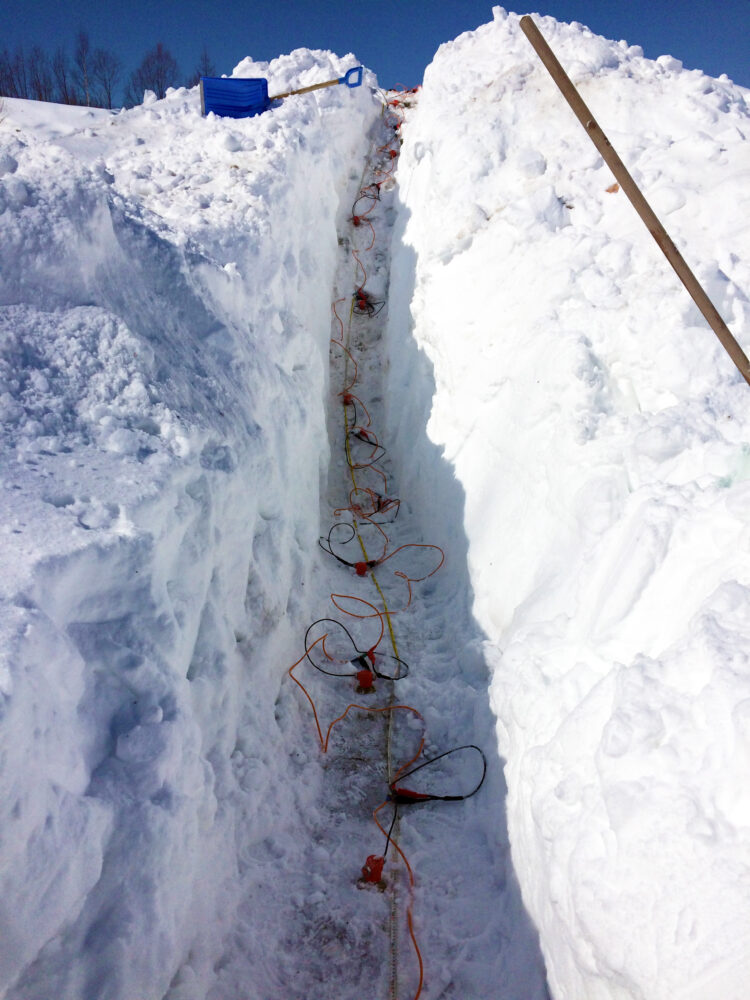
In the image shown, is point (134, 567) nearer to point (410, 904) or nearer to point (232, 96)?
point (410, 904)

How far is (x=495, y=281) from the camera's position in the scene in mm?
5703

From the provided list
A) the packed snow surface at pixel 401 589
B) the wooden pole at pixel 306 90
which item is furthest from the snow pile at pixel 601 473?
the wooden pole at pixel 306 90

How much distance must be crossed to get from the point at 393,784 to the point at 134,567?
2.27 metres

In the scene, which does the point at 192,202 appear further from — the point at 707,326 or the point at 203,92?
the point at 707,326

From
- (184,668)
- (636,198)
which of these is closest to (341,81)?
(636,198)

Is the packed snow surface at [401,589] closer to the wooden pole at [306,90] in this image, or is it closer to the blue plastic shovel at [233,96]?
the blue plastic shovel at [233,96]

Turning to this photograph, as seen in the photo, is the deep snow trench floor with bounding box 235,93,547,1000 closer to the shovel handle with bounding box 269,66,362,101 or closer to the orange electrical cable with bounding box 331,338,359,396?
the orange electrical cable with bounding box 331,338,359,396

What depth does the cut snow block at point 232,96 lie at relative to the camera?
27.9 ft

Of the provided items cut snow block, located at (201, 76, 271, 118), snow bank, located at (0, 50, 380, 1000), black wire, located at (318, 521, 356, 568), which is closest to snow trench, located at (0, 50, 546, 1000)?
snow bank, located at (0, 50, 380, 1000)

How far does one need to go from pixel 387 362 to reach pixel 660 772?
6.24 m

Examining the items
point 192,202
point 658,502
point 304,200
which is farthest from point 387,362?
point 658,502

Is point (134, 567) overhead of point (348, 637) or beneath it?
overhead

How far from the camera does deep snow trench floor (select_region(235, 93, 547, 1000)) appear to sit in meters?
3.11

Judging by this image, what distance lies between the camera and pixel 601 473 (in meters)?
3.71
